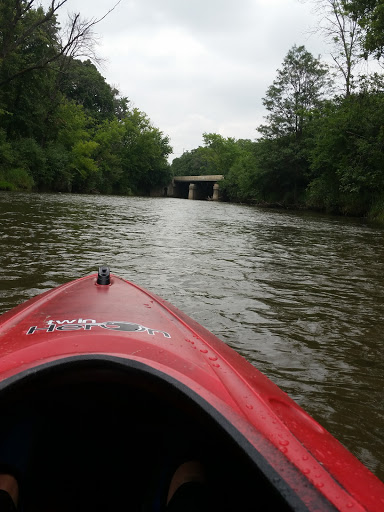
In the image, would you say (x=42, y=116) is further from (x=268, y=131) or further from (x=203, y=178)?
(x=203, y=178)

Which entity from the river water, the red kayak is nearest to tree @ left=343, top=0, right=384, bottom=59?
the river water

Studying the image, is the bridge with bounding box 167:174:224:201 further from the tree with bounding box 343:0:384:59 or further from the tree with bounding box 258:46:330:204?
the tree with bounding box 343:0:384:59

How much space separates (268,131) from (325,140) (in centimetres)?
1005

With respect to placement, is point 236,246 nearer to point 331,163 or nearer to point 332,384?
point 332,384

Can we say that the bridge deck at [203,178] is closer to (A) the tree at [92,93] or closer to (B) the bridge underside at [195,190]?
(B) the bridge underside at [195,190]

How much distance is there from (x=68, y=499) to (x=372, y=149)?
1812cm

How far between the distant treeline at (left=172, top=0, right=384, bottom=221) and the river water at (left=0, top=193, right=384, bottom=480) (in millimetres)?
9970

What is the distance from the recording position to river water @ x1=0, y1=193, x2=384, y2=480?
94.7 inches

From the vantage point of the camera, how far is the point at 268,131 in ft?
100

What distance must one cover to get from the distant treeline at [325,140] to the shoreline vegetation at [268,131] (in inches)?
2.5

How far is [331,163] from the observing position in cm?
2108

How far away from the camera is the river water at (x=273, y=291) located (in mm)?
2404

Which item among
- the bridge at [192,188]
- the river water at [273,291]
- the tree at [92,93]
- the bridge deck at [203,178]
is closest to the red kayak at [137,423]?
the river water at [273,291]

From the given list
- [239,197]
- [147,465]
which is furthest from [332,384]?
[239,197]
